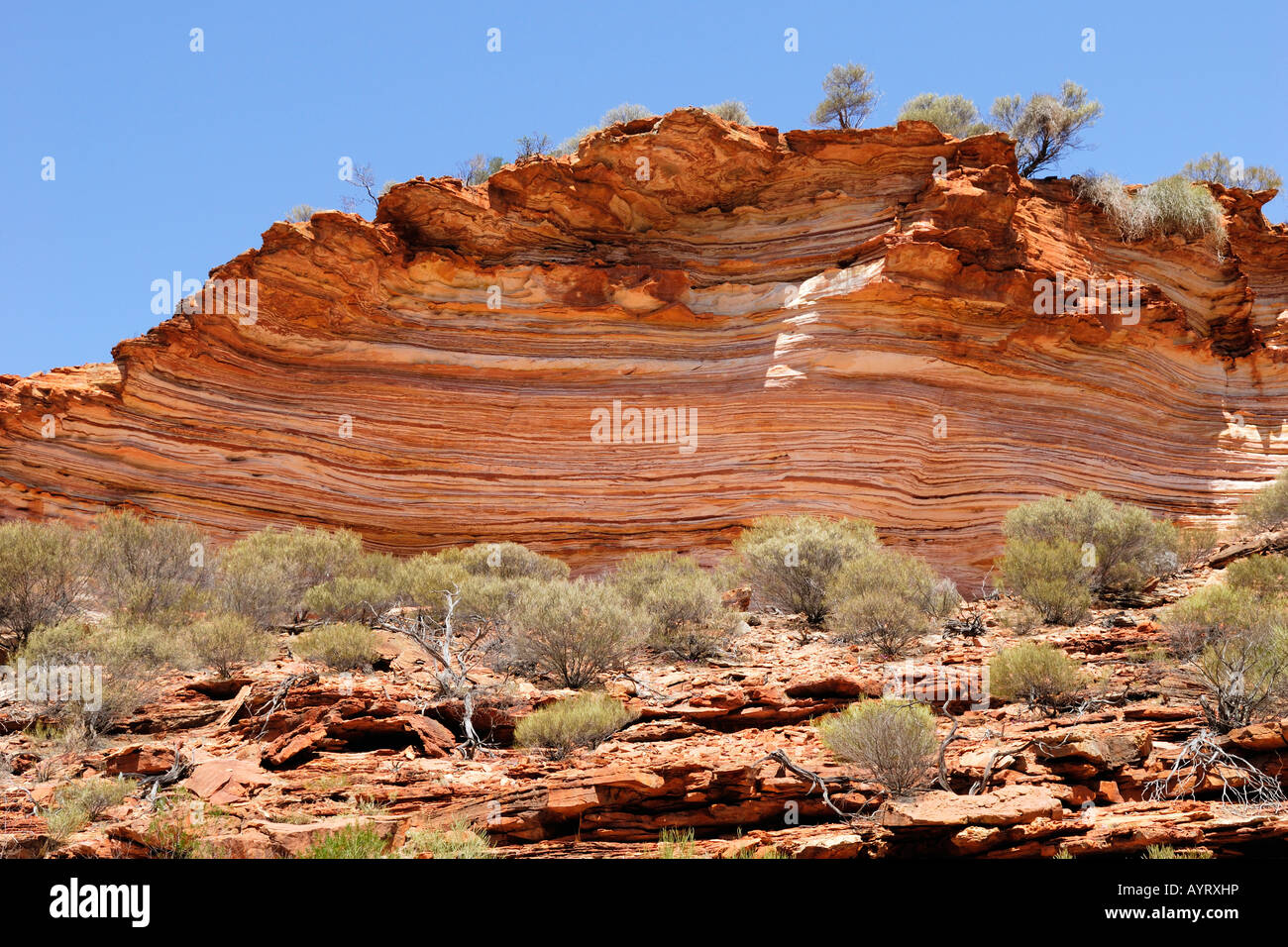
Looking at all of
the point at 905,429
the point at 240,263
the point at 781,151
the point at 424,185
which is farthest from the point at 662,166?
the point at 240,263

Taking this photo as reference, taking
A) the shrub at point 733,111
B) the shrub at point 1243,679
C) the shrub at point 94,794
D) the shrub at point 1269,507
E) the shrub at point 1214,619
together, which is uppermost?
the shrub at point 733,111

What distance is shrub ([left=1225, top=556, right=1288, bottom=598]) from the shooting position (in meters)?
10.3

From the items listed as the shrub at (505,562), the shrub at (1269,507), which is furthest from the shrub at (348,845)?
the shrub at (1269,507)

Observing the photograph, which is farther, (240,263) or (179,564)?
(240,263)

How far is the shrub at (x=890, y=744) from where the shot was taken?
643 centimetres

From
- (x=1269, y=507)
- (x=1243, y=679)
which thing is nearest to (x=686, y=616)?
(x=1243, y=679)

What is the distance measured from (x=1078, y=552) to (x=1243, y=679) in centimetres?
539

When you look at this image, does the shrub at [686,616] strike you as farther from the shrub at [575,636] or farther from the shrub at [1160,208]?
the shrub at [1160,208]

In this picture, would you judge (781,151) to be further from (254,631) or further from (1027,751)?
(1027,751)

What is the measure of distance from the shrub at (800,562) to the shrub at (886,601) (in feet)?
1.00

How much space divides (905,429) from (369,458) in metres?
9.76

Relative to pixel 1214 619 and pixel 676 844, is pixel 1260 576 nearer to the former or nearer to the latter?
pixel 1214 619

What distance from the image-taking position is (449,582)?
13.2 m
